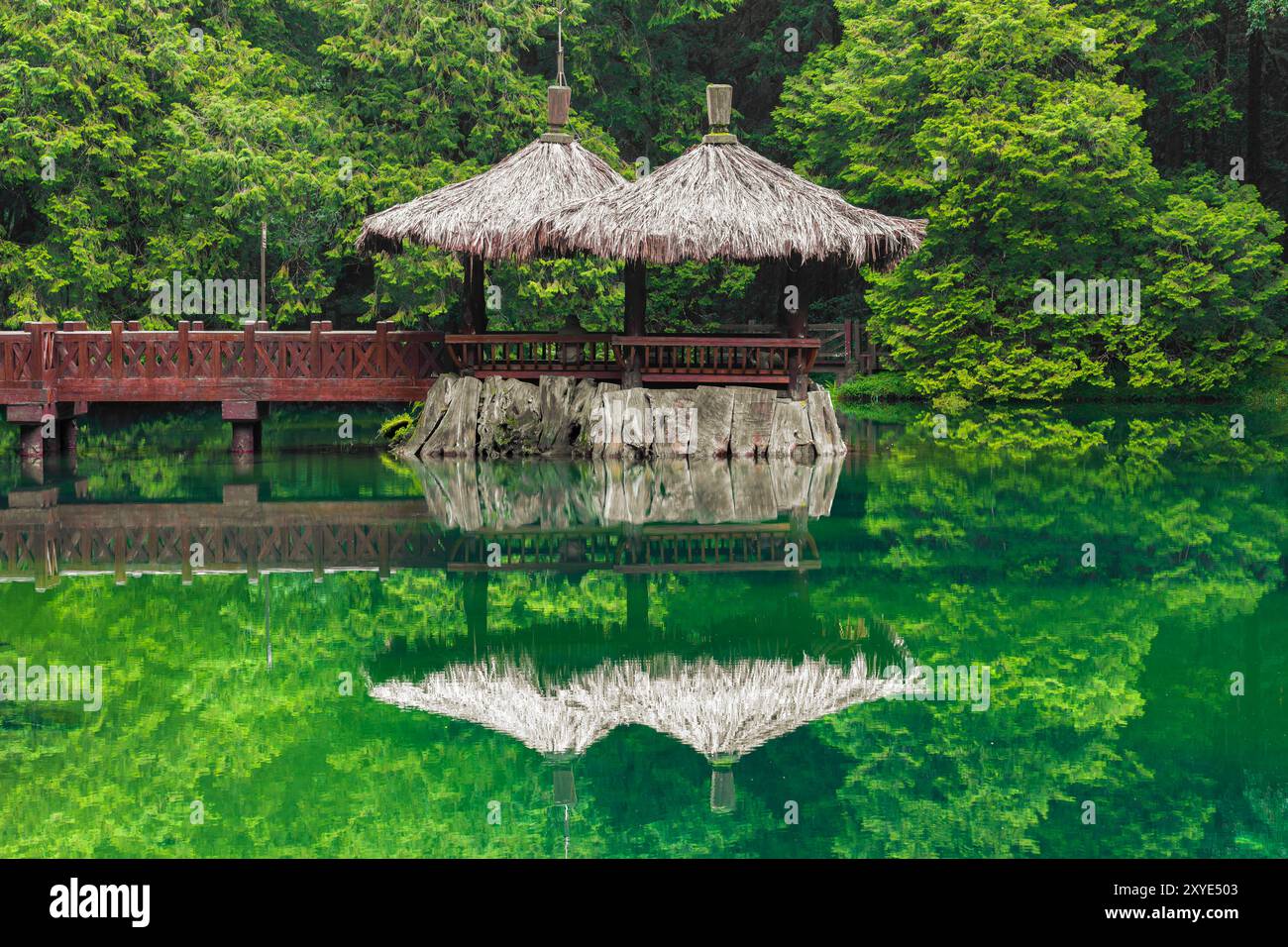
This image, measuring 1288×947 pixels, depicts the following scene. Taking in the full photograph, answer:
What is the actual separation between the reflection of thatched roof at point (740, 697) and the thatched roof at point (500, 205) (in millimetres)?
10287

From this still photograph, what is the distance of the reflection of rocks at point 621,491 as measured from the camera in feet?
42.7

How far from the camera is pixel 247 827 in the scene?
5695mm

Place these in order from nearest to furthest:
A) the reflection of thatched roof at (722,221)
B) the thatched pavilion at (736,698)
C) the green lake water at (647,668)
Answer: the green lake water at (647,668) < the thatched pavilion at (736,698) < the reflection of thatched roof at (722,221)

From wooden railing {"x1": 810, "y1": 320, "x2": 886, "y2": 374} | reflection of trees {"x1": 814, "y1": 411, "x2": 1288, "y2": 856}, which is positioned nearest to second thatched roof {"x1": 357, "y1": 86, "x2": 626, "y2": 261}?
reflection of trees {"x1": 814, "y1": 411, "x2": 1288, "y2": 856}

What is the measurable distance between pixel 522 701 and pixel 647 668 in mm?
832

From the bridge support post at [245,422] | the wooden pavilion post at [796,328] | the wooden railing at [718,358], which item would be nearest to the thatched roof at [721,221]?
the wooden pavilion post at [796,328]

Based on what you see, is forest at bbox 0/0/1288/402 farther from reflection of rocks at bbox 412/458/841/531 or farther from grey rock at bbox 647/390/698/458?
reflection of rocks at bbox 412/458/841/531

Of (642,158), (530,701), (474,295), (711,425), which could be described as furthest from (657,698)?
(642,158)

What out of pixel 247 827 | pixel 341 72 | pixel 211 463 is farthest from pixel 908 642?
pixel 341 72

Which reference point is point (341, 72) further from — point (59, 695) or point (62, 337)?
point (59, 695)

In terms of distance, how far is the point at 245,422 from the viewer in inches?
730

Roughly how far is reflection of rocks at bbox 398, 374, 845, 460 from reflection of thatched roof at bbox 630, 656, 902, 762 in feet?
32.2

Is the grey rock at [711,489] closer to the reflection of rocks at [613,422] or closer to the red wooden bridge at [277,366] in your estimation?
the reflection of rocks at [613,422]

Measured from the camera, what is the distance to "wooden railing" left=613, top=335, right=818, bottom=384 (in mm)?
17719
